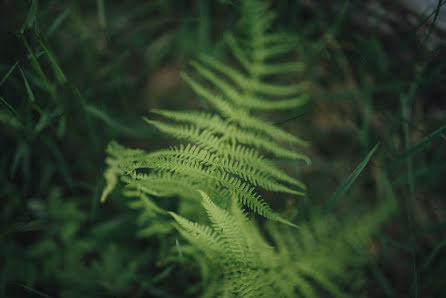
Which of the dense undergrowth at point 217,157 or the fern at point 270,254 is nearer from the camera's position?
the fern at point 270,254

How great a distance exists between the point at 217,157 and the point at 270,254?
0.75 metres

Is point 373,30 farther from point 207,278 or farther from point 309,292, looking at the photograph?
point 207,278

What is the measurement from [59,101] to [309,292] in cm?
218

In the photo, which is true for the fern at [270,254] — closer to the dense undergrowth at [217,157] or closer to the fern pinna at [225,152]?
the dense undergrowth at [217,157]

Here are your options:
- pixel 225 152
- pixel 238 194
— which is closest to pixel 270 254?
pixel 238 194

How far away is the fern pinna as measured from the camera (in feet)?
4.20

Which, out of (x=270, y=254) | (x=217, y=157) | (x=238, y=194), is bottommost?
(x=270, y=254)

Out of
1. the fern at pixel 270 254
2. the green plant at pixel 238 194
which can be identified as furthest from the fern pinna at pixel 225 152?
the fern at pixel 270 254

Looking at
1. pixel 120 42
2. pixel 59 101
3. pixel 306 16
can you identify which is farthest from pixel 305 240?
pixel 120 42

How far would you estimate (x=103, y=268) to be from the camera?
1.81 m

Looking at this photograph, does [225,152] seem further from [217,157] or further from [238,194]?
[238,194]

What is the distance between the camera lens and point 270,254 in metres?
1.61

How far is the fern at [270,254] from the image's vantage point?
4.30ft

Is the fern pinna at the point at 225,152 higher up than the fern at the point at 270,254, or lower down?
higher up
